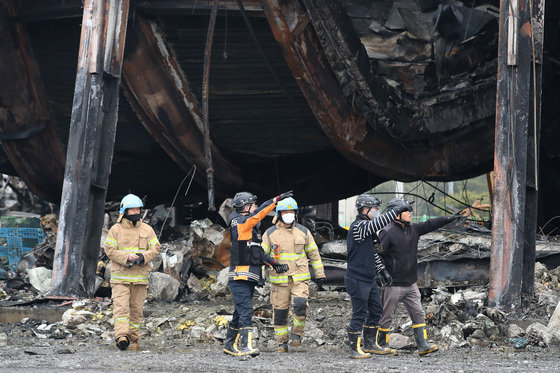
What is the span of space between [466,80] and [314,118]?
7.52 feet

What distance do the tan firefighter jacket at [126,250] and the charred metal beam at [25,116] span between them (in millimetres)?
5829

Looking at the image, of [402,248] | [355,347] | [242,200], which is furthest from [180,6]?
[355,347]

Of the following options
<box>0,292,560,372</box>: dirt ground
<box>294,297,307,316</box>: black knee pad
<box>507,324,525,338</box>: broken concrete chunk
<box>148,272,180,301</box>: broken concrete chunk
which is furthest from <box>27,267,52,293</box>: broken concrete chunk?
<box>507,324,525,338</box>: broken concrete chunk

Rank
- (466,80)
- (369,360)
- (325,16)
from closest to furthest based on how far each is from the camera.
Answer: (369,360), (325,16), (466,80)

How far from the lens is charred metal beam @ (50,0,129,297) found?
30.1 feet

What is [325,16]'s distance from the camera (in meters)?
10.5

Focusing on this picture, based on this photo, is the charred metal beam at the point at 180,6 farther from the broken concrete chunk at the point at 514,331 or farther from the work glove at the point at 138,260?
the broken concrete chunk at the point at 514,331

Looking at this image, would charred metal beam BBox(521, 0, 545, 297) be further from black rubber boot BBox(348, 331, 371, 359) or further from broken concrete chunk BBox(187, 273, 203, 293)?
broken concrete chunk BBox(187, 273, 203, 293)

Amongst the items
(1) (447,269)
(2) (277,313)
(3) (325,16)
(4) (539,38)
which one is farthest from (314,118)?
(2) (277,313)

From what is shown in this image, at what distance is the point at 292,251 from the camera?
745cm

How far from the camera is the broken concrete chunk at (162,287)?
1062 centimetres

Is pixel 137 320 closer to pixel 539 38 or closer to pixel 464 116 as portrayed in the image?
pixel 539 38

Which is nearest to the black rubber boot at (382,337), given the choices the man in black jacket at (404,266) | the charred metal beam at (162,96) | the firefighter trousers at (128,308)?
the man in black jacket at (404,266)

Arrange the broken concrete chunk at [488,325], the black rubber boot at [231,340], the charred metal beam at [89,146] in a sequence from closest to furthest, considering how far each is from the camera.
Answer: the black rubber boot at [231,340], the broken concrete chunk at [488,325], the charred metal beam at [89,146]
